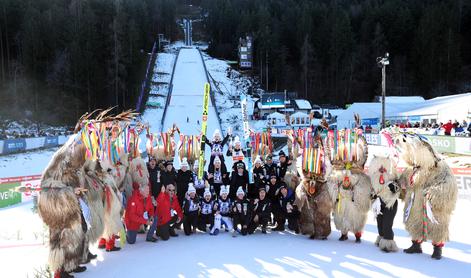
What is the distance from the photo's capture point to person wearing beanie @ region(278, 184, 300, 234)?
629 centimetres

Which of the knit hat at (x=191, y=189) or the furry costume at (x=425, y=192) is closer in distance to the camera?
the furry costume at (x=425, y=192)

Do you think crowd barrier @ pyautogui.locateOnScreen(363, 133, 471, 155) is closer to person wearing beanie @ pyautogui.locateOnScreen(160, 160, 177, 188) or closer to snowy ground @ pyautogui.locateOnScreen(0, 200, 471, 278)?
snowy ground @ pyautogui.locateOnScreen(0, 200, 471, 278)

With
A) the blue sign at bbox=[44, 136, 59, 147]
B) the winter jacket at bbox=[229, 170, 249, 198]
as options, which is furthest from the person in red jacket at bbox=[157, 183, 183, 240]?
the blue sign at bbox=[44, 136, 59, 147]

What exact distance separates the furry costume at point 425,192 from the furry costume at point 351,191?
1.84 ft

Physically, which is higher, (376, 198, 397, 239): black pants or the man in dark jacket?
the man in dark jacket

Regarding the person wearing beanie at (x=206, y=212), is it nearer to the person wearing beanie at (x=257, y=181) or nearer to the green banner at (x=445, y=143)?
the person wearing beanie at (x=257, y=181)

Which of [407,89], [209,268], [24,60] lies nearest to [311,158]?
[209,268]

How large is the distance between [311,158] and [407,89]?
1920 inches

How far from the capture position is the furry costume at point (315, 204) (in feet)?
18.8

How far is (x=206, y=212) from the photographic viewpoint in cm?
639

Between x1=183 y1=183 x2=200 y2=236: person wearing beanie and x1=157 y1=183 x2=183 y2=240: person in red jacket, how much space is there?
137mm

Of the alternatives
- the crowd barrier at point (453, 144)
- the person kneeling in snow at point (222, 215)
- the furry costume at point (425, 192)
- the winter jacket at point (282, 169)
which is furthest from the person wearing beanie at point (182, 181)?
the crowd barrier at point (453, 144)

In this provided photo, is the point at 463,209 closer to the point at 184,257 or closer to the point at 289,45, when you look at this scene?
the point at 184,257

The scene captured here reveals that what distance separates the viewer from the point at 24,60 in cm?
3734
